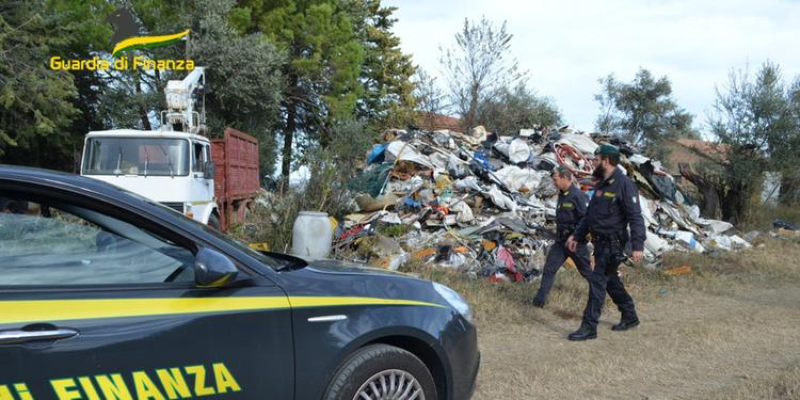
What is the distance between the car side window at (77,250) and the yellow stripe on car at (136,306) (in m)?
0.15

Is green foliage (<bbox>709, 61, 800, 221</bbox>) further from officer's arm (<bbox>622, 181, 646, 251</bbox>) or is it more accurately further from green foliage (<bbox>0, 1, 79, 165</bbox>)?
green foliage (<bbox>0, 1, 79, 165</bbox>)

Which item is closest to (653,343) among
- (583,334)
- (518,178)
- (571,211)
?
(583,334)

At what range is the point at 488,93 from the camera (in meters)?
24.8

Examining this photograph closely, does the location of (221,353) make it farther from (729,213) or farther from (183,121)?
(729,213)

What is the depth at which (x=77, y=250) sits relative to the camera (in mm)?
2402

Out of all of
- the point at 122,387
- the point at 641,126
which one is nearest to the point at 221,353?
the point at 122,387

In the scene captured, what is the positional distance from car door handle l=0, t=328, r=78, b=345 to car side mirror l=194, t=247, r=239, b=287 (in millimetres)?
481

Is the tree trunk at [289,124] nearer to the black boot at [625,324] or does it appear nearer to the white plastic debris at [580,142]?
the white plastic debris at [580,142]

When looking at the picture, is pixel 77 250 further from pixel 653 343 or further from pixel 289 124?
pixel 289 124

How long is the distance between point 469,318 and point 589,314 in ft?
8.38

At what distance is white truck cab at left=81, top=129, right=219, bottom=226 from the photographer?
28.3 feet

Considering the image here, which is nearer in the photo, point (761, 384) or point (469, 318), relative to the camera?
point (469, 318)

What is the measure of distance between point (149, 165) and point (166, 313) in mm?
7229

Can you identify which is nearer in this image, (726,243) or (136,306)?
(136,306)
